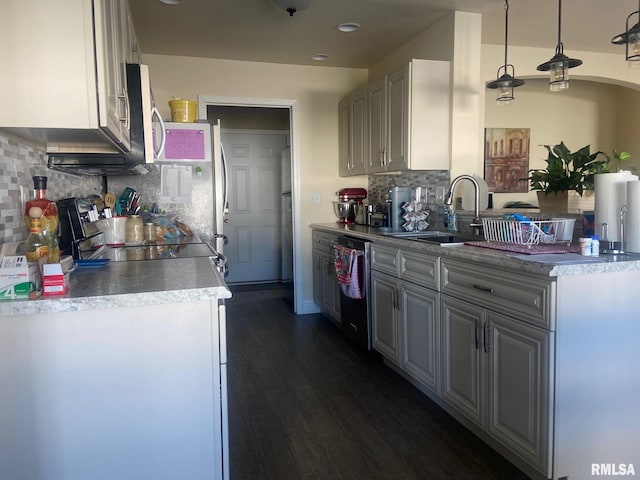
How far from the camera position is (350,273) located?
3359 mm

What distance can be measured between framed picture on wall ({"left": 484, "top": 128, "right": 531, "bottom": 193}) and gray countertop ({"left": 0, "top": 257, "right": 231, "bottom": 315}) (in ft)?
15.4

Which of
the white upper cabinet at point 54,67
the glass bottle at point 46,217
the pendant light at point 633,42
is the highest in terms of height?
the pendant light at point 633,42

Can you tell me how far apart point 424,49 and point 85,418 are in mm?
3349

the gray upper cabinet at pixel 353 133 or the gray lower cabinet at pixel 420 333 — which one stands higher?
the gray upper cabinet at pixel 353 133

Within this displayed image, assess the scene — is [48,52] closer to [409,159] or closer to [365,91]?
[409,159]

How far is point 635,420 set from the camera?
1858mm

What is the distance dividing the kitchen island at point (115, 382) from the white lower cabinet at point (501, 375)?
114 cm

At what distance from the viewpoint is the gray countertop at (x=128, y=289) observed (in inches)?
49.9

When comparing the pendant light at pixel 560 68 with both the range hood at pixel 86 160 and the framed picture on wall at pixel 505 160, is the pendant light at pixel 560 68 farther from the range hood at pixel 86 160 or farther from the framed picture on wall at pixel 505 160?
the framed picture on wall at pixel 505 160

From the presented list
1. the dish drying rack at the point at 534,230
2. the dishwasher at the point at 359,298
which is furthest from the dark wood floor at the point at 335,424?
the dish drying rack at the point at 534,230

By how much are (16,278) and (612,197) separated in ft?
6.94

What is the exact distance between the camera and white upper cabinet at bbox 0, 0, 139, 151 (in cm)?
129

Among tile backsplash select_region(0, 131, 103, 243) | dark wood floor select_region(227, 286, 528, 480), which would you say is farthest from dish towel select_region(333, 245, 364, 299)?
tile backsplash select_region(0, 131, 103, 243)

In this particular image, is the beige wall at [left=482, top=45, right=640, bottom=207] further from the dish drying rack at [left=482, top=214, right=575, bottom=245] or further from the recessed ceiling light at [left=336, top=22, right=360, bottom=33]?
the dish drying rack at [left=482, top=214, right=575, bottom=245]
